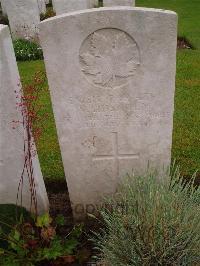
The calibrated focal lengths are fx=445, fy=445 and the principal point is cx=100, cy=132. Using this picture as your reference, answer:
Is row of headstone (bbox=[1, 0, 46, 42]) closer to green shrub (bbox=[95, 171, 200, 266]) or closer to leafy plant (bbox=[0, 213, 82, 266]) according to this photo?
leafy plant (bbox=[0, 213, 82, 266])

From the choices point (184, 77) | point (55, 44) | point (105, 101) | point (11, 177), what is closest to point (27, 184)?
point (11, 177)

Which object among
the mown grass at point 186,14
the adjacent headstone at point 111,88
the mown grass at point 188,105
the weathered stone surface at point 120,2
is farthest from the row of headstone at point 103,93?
the weathered stone surface at point 120,2

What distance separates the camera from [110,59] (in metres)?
3.09

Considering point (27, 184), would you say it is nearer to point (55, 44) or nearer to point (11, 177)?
point (11, 177)

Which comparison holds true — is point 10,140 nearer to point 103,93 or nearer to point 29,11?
point 103,93

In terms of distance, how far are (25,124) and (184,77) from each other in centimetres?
420

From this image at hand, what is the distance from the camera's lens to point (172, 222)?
2811 mm

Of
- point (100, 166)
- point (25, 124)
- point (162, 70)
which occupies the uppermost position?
point (162, 70)

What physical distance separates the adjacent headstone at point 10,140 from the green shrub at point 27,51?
534 cm

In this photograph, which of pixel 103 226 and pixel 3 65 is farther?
pixel 103 226

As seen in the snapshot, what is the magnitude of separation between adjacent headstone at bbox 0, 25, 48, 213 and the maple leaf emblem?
51cm

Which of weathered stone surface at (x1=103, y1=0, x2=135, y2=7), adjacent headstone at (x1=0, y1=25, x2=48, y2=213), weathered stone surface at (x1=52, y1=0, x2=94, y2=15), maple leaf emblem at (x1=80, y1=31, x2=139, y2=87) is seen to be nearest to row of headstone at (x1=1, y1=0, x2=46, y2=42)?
weathered stone surface at (x1=52, y1=0, x2=94, y2=15)

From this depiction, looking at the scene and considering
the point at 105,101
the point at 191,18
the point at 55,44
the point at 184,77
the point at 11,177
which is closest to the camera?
the point at 55,44

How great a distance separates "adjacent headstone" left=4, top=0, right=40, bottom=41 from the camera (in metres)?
9.08
